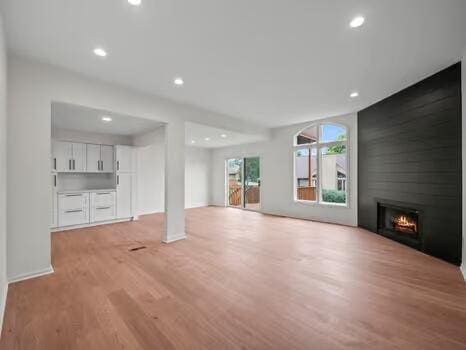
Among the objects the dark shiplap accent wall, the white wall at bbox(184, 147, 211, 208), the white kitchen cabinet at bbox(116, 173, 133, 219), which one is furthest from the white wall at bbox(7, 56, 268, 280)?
the white wall at bbox(184, 147, 211, 208)

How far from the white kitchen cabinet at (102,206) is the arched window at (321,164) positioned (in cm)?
536

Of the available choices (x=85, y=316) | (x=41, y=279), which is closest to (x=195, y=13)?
(x=85, y=316)

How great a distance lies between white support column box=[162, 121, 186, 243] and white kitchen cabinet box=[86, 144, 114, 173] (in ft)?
9.79

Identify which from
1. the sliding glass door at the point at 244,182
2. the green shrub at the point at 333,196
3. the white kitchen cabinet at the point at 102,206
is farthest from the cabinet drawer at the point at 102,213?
the green shrub at the point at 333,196

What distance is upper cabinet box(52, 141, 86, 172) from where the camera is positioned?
5238mm

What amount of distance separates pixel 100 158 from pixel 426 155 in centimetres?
729

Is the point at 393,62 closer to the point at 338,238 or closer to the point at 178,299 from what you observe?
the point at 338,238

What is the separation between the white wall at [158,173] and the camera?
6200 millimetres

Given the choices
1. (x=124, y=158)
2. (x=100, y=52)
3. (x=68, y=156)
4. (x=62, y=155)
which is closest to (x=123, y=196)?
(x=124, y=158)

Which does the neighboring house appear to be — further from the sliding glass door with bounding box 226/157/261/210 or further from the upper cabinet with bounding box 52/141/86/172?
the upper cabinet with bounding box 52/141/86/172

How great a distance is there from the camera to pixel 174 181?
4.20 metres

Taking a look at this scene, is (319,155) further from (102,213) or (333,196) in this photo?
(102,213)

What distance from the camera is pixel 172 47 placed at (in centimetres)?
248

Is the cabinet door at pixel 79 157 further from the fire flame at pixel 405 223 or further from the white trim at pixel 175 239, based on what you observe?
the fire flame at pixel 405 223
